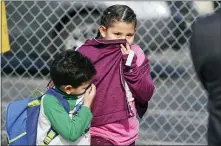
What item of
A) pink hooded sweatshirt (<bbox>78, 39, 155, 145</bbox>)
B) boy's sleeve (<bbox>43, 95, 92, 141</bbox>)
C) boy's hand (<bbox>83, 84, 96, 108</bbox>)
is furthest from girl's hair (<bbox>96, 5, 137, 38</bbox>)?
boy's sleeve (<bbox>43, 95, 92, 141</bbox>)

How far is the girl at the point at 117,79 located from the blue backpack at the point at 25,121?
0.92 ft

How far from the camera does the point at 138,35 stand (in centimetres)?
671

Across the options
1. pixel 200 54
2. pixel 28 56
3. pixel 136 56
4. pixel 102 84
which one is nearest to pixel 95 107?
pixel 102 84

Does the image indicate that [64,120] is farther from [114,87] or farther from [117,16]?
[117,16]

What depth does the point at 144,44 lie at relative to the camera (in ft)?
22.0

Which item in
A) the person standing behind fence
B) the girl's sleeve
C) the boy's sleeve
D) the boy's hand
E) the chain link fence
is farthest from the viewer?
the chain link fence

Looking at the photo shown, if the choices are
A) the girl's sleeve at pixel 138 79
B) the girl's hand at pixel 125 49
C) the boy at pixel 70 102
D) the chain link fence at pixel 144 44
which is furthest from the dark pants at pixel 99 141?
the chain link fence at pixel 144 44

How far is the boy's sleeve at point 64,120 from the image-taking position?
3.25m

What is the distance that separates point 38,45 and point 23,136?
368 cm

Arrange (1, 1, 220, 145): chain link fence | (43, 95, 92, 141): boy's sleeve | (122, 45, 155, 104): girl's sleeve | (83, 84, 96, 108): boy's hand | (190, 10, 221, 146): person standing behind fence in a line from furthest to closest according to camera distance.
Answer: (1, 1, 220, 145): chain link fence < (122, 45, 155, 104): girl's sleeve < (83, 84, 96, 108): boy's hand < (43, 95, 92, 141): boy's sleeve < (190, 10, 221, 146): person standing behind fence

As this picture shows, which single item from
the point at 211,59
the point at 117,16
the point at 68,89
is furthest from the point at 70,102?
the point at 211,59

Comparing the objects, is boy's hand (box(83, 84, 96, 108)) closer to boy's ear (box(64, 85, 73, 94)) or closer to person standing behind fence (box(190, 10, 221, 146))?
boy's ear (box(64, 85, 73, 94))

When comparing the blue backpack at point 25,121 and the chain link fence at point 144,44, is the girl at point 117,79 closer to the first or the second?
the blue backpack at point 25,121

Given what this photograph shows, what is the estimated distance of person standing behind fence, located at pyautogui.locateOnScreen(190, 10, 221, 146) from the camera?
246 centimetres
